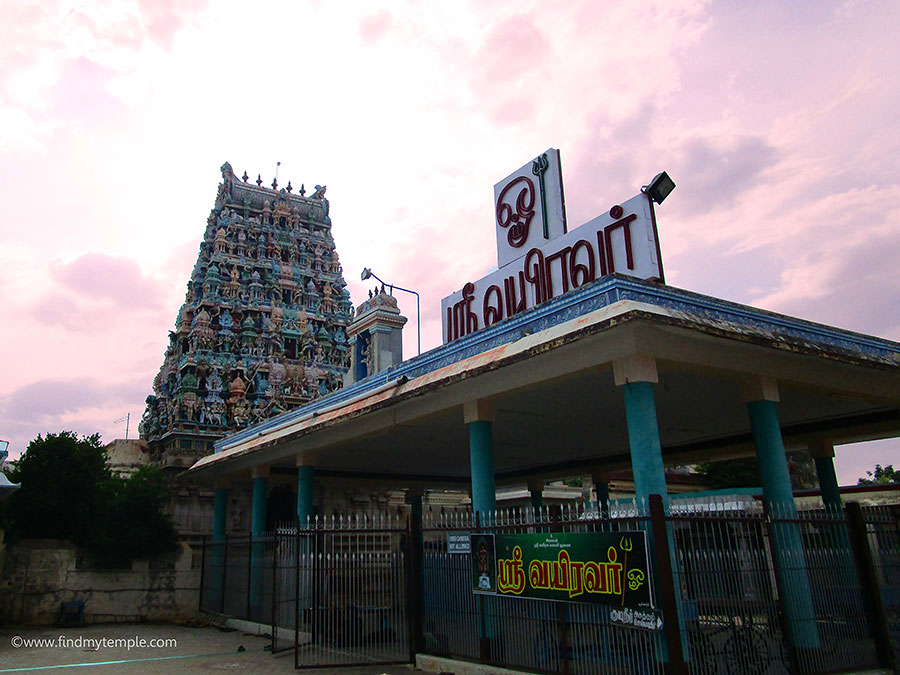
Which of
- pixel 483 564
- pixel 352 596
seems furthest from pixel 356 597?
pixel 483 564

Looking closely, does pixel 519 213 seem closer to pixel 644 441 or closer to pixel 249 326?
pixel 644 441

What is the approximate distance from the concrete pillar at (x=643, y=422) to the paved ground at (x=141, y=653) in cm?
555

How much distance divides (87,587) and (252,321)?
26634 mm

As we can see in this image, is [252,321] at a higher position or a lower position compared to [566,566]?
higher

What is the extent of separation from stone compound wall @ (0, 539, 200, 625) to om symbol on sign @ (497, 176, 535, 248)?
15773 millimetres

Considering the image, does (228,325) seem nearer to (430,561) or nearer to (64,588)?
(64,588)

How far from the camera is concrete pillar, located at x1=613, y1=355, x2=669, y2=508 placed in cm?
964

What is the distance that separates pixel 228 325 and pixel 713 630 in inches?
1609

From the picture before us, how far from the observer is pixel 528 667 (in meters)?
9.85

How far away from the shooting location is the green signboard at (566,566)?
833 centimetres

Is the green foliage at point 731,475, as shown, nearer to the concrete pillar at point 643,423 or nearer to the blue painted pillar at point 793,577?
the blue painted pillar at point 793,577

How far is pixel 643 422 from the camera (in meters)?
9.84

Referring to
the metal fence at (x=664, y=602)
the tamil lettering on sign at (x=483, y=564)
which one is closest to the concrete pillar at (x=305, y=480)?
the metal fence at (x=664, y=602)

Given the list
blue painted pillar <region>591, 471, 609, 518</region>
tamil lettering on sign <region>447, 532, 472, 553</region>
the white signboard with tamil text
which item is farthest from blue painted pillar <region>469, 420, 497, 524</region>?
blue painted pillar <region>591, 471, 609, 518</region>
